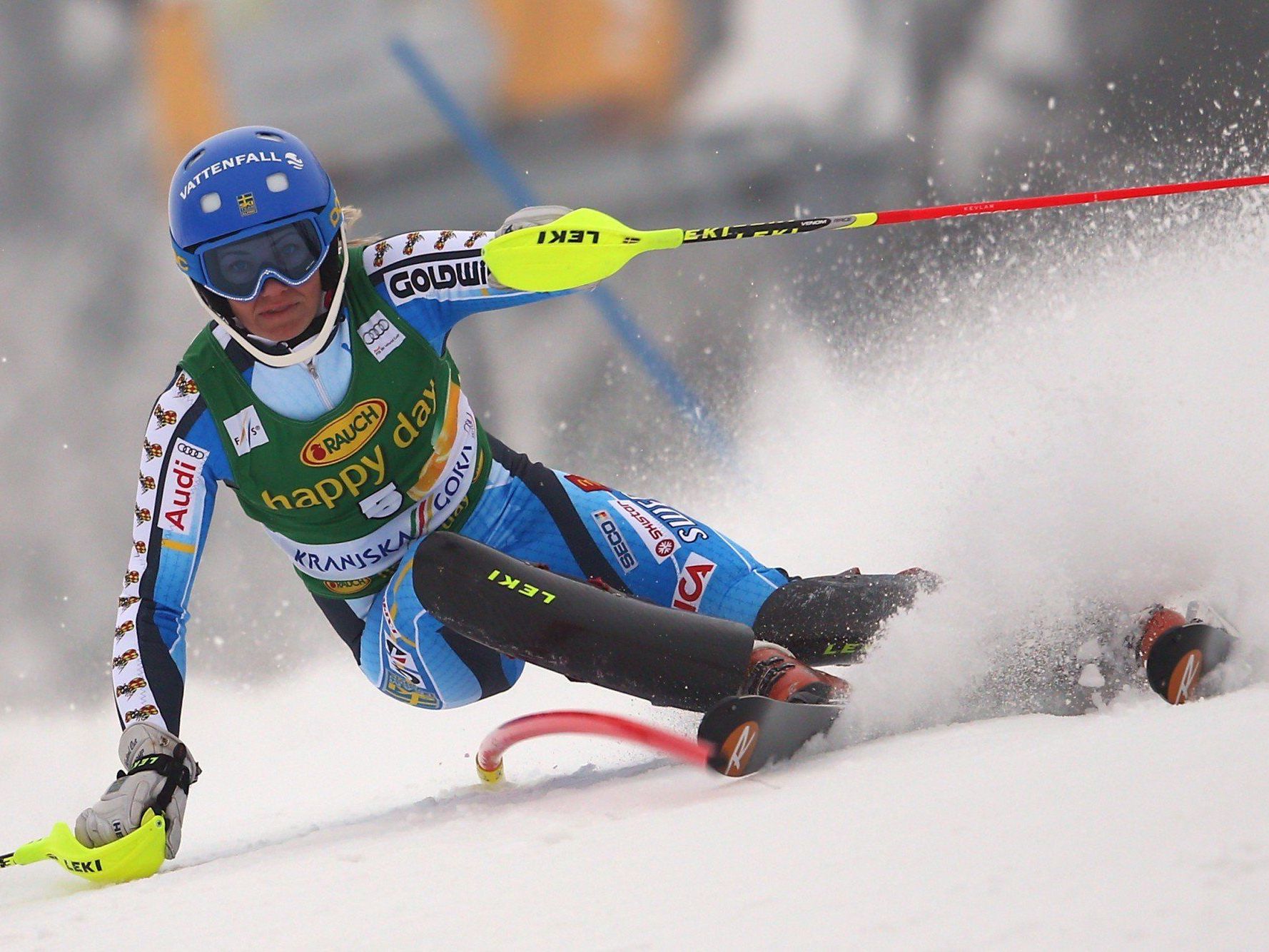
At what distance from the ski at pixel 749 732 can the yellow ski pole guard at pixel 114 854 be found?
994 mm

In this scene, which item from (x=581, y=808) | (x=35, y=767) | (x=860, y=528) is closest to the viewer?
(x=581, y=808)

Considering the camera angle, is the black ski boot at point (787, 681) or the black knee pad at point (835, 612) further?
the black knee pad at point (835, 612)

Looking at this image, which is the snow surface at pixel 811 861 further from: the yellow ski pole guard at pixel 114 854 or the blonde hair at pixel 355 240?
the blonde hair at pixel 355 240

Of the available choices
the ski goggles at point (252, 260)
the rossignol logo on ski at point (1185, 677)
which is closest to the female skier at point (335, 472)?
the ski goggles at point (252, 260)

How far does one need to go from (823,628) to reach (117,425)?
4.17m

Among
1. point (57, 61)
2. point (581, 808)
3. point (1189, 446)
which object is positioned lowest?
point (581, 808)

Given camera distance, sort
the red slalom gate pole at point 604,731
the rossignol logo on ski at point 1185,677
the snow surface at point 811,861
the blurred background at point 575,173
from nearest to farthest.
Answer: the snow surface at point 811,861 → the rossignol logo on ski at point 1185,677 → the red slalom gate pole at point 604,731 → the blurred background at point 575,173

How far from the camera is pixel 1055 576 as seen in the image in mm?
2354

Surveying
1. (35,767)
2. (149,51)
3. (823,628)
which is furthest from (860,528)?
(149,51)

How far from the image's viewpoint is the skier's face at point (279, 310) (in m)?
2.53

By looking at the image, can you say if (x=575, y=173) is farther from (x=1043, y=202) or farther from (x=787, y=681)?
(x=787, y=681)

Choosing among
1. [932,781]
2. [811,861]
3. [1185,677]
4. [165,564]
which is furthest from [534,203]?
[811,861]

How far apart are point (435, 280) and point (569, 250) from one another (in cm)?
33

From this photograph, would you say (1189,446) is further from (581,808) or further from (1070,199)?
(581,808)
